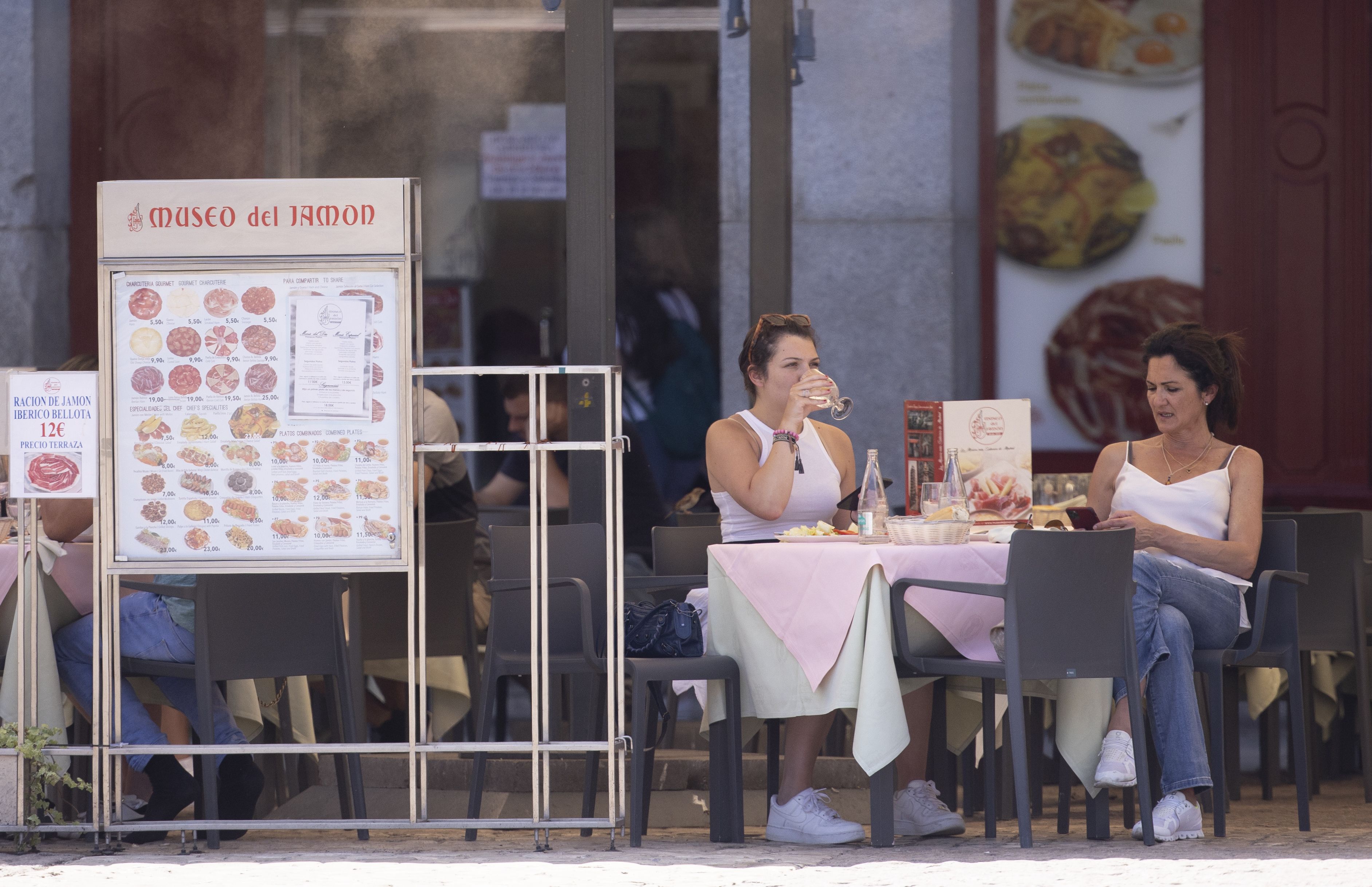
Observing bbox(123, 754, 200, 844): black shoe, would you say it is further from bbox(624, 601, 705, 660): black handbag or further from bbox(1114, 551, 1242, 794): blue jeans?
bbox(1114, 551, 1242, 794): blue jeans

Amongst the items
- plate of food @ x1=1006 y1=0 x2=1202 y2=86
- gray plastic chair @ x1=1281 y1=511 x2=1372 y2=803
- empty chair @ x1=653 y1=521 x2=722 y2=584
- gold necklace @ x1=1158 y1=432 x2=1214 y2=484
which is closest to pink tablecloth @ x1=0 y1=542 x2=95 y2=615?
empty chair @ x1=653 y1=521 x2=722 y2=584

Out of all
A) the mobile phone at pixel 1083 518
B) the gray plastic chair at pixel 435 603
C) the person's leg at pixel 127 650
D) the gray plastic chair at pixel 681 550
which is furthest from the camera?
the gray plastic chair at pixel 435 603

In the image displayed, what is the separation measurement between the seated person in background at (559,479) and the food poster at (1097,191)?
81.6 inches

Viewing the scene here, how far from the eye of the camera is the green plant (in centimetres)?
399

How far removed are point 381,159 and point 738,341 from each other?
6.51 feet

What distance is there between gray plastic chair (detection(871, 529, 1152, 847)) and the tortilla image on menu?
1994 millimetres

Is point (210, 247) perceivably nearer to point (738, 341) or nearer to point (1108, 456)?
point (1108, 456)

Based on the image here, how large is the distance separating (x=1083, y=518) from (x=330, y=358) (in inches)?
81.4

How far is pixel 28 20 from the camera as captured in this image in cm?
796

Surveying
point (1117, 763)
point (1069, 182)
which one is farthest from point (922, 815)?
point (1069, 182)

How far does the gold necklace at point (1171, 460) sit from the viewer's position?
4.92 meters

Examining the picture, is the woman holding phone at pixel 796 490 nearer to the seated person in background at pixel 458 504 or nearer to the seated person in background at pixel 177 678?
the seated person in background at pixel 177 678

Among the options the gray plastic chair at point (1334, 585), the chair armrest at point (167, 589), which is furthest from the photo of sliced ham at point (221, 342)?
the gray plastic chair at point (1334, 585)

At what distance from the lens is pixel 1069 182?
8039 mm
